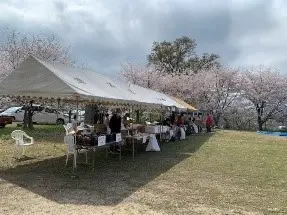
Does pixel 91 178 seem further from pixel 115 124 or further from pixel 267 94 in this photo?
pixel 267 94

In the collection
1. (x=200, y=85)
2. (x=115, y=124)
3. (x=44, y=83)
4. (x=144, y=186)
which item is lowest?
(x=144, y=186)

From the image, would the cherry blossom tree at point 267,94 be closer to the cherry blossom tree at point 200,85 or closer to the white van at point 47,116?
the cherry blossom tree at point 200,85

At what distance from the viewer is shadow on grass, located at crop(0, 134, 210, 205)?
21.0 ft

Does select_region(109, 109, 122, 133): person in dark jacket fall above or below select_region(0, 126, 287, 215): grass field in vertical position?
above

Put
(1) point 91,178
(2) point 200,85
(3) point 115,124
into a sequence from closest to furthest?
1. (1) point 91,178
2. (3) point 115,124
3. (2) point 200,85

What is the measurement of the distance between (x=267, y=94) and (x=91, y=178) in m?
29.0

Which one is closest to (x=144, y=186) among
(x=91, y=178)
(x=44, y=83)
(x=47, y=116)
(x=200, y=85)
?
(x=91, y=178)

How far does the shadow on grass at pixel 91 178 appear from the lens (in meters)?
6.40

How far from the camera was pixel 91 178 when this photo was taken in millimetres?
7922

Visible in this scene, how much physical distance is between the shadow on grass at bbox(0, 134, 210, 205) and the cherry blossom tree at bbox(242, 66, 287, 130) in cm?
2500

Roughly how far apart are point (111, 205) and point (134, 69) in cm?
3423

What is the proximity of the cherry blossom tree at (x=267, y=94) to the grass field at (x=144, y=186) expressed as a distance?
23817mm

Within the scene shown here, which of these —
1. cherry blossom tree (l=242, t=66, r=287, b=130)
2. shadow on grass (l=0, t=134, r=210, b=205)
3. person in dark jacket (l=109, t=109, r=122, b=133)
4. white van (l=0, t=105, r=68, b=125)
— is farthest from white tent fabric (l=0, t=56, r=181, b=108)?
cherry blossom tree (l=242, t=66, r=287, b=130)

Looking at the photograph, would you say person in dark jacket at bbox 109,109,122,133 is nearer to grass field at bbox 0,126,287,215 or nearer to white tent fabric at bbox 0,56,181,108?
grass field at bbox 0,126,287,215
